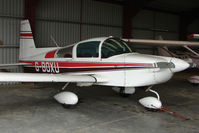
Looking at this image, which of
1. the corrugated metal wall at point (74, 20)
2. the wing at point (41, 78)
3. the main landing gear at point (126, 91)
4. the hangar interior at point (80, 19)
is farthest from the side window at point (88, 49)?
the corrugated metal wall at point (74, 20)

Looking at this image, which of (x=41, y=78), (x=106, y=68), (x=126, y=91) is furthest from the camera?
(x=126, y=91)

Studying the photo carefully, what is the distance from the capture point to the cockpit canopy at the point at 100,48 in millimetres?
4789

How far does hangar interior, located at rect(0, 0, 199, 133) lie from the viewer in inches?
147

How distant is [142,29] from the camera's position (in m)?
13.5

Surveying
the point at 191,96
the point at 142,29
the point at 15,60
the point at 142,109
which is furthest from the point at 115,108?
the point at 142,29

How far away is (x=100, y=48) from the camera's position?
479 centimetres

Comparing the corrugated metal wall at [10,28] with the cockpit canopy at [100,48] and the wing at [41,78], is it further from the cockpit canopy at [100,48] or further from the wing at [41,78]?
the wing at [41,78]

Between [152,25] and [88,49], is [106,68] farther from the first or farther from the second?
[152,25]

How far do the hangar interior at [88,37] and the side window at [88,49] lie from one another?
119 cm

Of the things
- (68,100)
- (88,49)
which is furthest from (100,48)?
(68,100)

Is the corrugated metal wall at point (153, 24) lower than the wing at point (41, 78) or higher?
higher

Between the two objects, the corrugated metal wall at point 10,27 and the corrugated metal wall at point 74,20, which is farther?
the corrugated metal wall at point 74,20

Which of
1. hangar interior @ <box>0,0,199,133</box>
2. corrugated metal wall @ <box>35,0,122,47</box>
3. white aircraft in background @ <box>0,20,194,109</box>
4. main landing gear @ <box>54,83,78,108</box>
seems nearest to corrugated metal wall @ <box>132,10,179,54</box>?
hangar interior @ <box>0,0,199,133</box>

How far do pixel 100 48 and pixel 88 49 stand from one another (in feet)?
1.16
